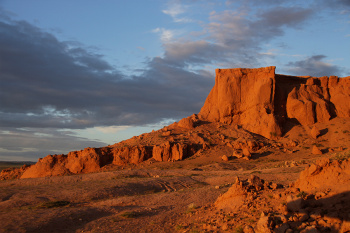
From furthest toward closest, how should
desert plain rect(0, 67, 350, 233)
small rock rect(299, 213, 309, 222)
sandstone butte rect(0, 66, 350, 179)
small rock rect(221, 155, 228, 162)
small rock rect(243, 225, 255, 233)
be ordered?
1. sandstone butte rect(0, 66, 350, 179)
2. small rock rect(221, 155, 228, 162)
3. desert plain rect(0, 67, 350, 233)
4. small rock rect(243, 225, 255, 233)
5. small rock rect(299, 213, 309, 222)

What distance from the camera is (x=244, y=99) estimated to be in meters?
41.4

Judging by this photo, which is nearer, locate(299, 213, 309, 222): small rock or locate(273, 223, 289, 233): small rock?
locate(273, 223, 289, 233): small rock

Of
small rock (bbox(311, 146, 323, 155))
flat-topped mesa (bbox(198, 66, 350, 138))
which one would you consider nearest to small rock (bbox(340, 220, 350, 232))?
small rock (bbox(311, 146, 323, 155))

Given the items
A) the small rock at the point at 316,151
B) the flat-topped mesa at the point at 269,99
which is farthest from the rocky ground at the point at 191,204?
the flat-topped mesa at the point at 269,99

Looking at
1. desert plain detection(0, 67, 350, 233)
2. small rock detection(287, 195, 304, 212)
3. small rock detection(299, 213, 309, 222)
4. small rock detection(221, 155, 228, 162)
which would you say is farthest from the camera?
small rock detection(221, 155, 228, 162)

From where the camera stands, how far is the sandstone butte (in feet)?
116

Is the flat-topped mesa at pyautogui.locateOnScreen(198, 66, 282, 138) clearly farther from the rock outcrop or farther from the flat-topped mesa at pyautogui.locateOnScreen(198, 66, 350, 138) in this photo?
the rock outcrop

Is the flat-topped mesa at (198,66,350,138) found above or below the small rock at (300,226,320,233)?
above

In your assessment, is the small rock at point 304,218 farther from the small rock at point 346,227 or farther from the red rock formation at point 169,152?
the red rock formation at point 169,152

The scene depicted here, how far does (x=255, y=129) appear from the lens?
1534 inches

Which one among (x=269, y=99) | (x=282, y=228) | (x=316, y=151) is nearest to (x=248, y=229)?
(x=282, y=228)

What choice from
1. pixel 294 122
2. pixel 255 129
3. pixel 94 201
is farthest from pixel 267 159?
pixel 94 201

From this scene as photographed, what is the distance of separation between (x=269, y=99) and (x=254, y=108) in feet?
6.88

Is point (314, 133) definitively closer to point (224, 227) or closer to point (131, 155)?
point (131, 155)
